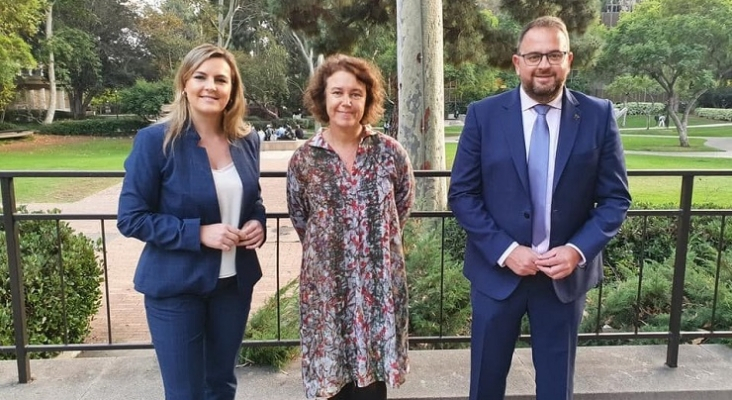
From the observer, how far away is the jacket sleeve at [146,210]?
1969mm

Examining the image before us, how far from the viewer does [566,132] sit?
2.15m

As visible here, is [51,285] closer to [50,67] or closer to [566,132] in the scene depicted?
[566,132]

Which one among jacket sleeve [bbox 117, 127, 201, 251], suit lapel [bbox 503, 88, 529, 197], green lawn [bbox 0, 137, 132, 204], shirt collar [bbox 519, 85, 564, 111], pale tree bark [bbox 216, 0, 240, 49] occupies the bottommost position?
green lawn [bbox 0, 137, 132, 204]

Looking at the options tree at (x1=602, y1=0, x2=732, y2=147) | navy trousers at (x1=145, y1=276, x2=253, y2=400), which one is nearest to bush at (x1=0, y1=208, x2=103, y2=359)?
navy trousers at (x1=145, y1=276, x2=253, y2=400)

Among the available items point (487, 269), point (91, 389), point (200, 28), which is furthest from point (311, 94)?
point (200, 28)

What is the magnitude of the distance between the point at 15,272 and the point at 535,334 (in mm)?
2607

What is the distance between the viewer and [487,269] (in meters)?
2.28

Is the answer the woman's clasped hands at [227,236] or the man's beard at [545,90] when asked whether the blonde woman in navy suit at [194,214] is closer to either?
the woman's clasped hands at [227,236]

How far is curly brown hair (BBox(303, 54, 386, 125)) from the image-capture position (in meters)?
2.19

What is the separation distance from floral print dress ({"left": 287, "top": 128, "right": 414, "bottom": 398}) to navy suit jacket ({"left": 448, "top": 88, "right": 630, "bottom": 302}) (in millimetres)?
299

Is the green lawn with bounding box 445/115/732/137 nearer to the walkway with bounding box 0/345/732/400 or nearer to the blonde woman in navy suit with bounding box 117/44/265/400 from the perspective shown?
the walkway with bounding box 0/345/732/400

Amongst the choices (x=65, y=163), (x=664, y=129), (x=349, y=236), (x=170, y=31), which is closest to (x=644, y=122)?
(x=664, y=129)

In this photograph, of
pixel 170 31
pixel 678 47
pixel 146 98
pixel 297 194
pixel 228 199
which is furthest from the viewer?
pixel 170 31

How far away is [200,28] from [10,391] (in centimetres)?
3357
